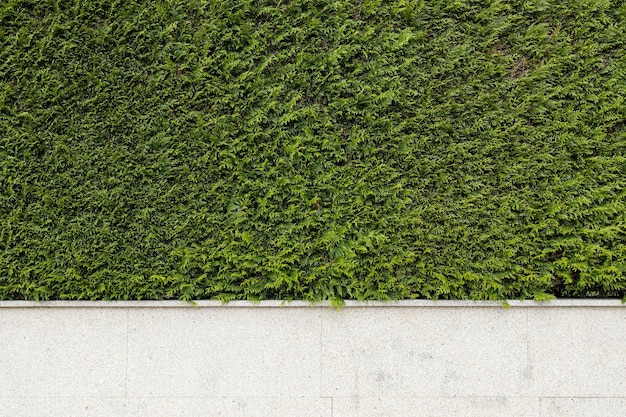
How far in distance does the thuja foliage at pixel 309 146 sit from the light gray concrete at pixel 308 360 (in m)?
0.25

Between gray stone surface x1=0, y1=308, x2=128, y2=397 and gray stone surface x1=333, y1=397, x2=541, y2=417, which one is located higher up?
gray stone surface x1=0, y1=308, x2=128, y2=397

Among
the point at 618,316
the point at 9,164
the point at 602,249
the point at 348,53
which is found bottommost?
the point at 618,316

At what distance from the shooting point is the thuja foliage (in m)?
4.01

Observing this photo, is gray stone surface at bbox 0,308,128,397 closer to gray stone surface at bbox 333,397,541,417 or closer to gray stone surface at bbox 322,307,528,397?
gray stone surface at bbox 322,307,528,397

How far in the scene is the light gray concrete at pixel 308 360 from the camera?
13.7ft

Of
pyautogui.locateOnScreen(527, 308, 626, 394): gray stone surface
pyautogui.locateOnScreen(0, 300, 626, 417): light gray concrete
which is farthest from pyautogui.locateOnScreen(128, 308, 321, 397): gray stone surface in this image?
pyautogui.locateOnScreen(527, 308, 626, 394): gray stone surface

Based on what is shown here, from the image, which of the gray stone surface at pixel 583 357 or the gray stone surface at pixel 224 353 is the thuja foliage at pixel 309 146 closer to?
the gray stone surface at pixel 224 353

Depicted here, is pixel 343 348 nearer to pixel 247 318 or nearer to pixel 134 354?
pixel 247 318

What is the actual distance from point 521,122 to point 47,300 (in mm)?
4422

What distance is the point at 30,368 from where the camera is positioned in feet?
13.7

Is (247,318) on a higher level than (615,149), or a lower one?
lower

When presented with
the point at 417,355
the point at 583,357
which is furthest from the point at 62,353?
the point at 583,357

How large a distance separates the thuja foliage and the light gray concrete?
0.25 metres

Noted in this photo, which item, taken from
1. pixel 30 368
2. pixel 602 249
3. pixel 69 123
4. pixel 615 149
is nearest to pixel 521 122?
pixel 615 149
